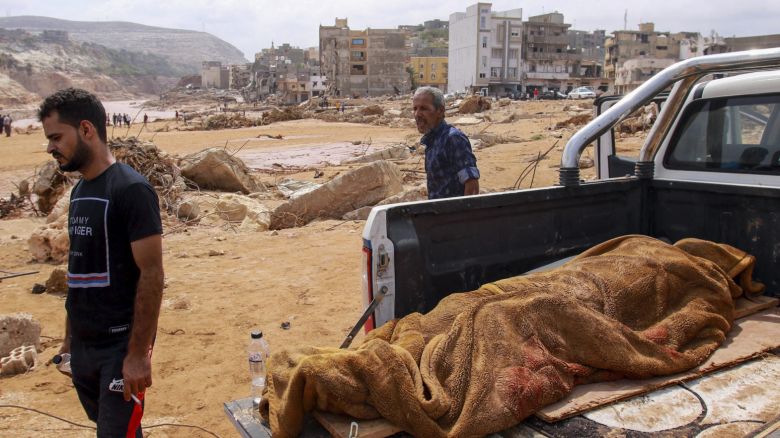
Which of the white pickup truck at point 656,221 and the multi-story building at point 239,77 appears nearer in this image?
the white pickup truck at point 656,221

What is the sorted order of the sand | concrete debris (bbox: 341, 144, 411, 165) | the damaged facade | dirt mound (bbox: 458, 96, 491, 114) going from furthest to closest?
the damaged facade
dirt mound (bbox: 458, 96, 491, 114)
concrete debris (bbox: 341, 144, 411, 165)
the sand

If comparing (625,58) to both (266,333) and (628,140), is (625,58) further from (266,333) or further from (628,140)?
(266,333)

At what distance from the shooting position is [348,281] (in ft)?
23.1

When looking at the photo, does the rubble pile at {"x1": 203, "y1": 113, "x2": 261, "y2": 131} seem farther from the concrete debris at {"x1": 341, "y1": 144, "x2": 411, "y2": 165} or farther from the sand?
the sand

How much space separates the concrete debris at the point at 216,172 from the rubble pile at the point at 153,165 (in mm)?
412

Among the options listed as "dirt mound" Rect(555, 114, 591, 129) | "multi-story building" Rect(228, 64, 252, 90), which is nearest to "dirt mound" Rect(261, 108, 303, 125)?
"dirt mound" Rect(555, 114, 591, 129)

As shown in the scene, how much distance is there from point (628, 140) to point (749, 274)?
14921 millimetres

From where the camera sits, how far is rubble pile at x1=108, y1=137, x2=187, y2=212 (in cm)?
1152

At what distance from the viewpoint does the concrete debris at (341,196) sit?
10336mm

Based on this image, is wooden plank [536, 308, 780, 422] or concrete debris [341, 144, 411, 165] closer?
wooden plank [536, 308, 780, 422]

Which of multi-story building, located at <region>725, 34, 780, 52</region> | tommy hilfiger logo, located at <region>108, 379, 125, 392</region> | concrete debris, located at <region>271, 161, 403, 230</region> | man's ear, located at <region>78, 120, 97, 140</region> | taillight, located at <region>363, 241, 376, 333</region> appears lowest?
concrete debris, located at <region>271, 161, 403, 230</region>

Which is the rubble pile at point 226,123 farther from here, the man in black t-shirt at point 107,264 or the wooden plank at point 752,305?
the wooden plank at point 752,305

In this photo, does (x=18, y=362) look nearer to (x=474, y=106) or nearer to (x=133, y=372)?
(x=133, y=372)

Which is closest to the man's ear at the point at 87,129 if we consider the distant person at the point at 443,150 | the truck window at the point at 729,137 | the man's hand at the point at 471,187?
the distant person at the point at 443,150
